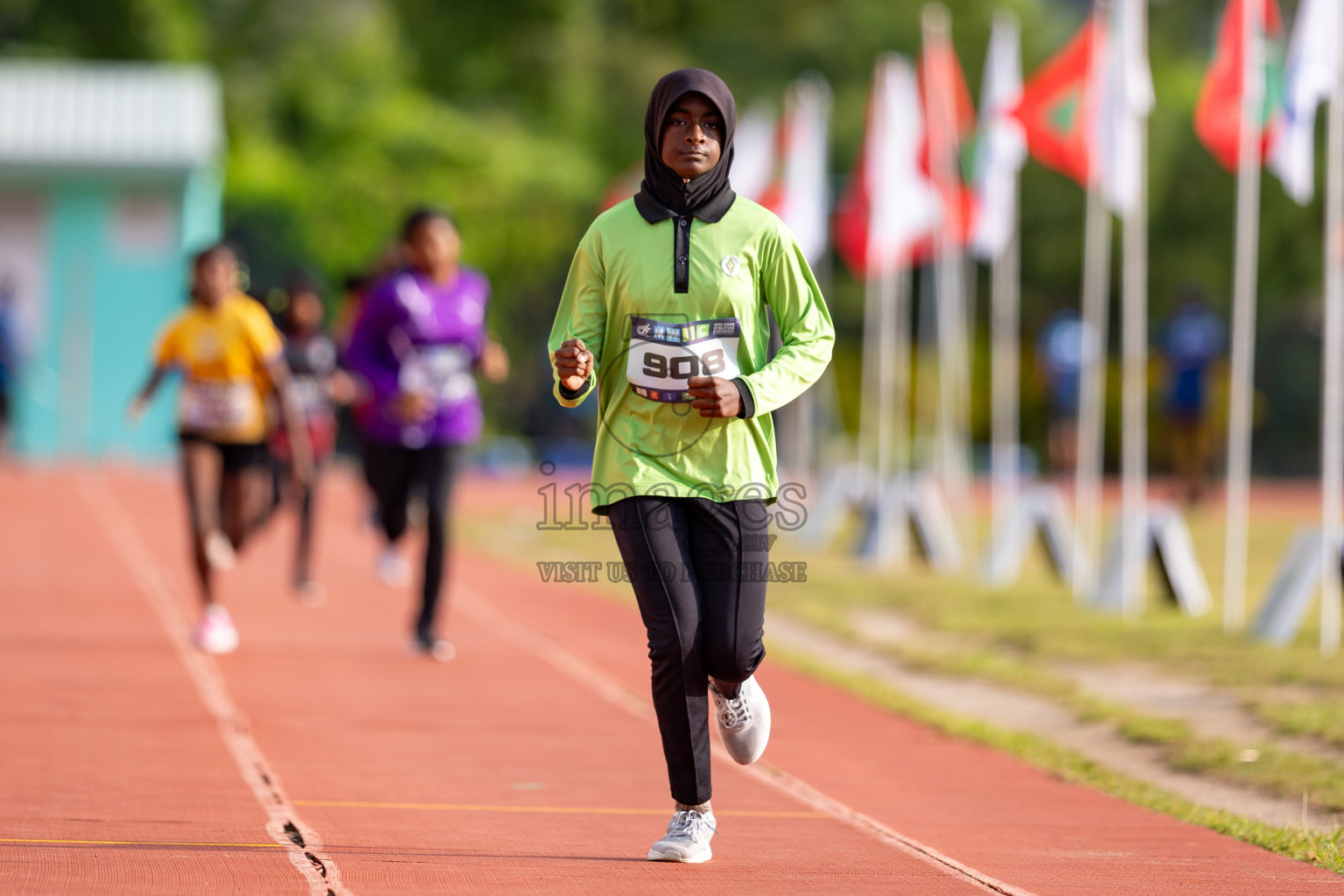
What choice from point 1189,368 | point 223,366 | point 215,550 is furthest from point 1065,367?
point 215,550

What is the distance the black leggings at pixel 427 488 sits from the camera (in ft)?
31.4

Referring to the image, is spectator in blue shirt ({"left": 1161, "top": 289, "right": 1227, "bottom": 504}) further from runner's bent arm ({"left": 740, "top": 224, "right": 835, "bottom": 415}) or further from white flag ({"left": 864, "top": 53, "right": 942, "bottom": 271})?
runner's bent arm ({"left": 740, "top": 224, "right": 835, "bottom": 415})

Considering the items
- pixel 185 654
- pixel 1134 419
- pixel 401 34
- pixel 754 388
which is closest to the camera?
pixel 754 388

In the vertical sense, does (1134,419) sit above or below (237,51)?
below

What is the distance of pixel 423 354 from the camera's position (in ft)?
32.3

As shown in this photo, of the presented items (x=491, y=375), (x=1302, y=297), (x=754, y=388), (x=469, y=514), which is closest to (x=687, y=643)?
(x=754, y=388)

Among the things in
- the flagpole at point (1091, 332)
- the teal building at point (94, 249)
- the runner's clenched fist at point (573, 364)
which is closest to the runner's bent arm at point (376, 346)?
the runner's clenched fist at point (573, 364)

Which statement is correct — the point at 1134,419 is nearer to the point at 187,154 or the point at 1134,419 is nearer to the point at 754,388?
the point at 754,388

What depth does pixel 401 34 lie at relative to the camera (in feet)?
162

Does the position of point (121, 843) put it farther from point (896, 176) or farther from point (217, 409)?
point (896, 176)

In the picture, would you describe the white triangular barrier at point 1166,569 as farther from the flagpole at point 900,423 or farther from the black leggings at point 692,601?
the black leggings at point 692,601

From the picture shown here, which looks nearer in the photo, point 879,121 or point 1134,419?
point 1134,419

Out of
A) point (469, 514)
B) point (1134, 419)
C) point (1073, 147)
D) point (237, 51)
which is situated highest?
point (237, 51)

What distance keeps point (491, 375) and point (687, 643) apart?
4649 millimetres
